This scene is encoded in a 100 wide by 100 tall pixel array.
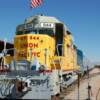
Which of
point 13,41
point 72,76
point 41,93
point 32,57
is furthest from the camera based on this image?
point 72,76

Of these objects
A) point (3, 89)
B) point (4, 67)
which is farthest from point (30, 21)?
point (3, 89)

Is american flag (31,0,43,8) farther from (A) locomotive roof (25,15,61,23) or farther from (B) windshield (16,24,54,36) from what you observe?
(B) windshield (16,24,54,36)

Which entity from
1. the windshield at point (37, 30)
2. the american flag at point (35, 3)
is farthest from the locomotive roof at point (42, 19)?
the american flag at point (35, 3)

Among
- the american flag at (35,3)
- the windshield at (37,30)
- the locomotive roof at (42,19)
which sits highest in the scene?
the american flag at (35,3)

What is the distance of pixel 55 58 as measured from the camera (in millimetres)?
16938

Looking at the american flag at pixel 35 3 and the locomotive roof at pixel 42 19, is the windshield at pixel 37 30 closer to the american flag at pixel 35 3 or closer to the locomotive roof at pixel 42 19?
the locomotive roof at pixel 42 19

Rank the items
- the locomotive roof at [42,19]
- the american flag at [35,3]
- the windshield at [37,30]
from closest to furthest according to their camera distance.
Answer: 1. the windshield at [37,30]
2. the locomotive roof at [42,19]
3. the american flag at [35,3]

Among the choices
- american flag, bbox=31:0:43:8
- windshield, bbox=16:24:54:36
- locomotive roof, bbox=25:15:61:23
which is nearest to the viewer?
windshield, bbox=16:24:54:36

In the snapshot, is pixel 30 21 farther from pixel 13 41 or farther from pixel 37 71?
pixel 37 71

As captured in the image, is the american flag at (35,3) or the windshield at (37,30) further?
the american flag at (35,3)

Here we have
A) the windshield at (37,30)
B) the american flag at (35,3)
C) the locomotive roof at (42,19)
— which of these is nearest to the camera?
the windshield at (37,30)

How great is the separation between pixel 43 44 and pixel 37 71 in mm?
2239

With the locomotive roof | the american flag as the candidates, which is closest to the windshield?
the locomotive roof

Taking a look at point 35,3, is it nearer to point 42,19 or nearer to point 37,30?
point 42,19
